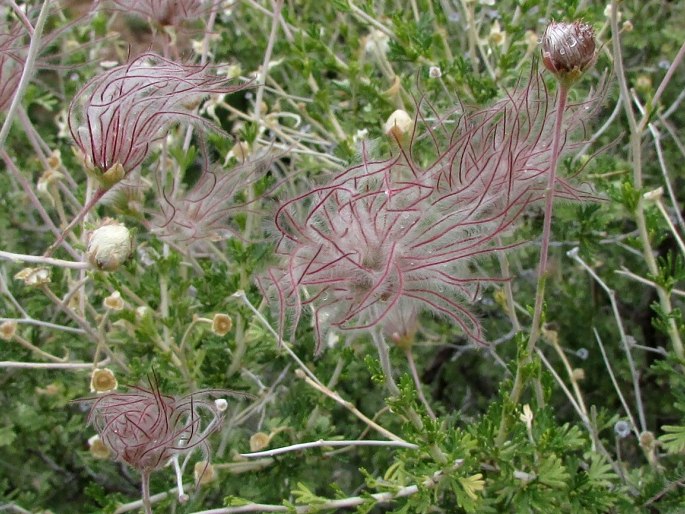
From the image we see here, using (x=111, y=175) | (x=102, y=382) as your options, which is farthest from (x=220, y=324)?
(x=111, y=175)

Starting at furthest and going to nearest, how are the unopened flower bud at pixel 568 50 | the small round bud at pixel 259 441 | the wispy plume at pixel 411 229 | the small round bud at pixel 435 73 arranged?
the small round bud at pixel 435 73, the small round bud at pixel 259 441, the wispy plume at pixel 411 229, the unopened flower bud at pixel 568 50

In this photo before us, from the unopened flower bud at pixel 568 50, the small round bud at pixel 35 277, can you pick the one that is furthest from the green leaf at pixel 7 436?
the unopened flower bud at pixel 568 50

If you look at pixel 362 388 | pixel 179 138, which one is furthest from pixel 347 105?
pixel 362 388

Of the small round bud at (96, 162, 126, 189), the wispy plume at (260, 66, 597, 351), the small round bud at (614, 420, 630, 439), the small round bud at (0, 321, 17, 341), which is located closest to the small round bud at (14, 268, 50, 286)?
the small round bud at (0, 321, 17, 341)

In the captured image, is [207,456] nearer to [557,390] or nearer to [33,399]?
[33,399]

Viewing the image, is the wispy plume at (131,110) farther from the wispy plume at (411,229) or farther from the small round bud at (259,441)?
the small round bud at (259,441)
